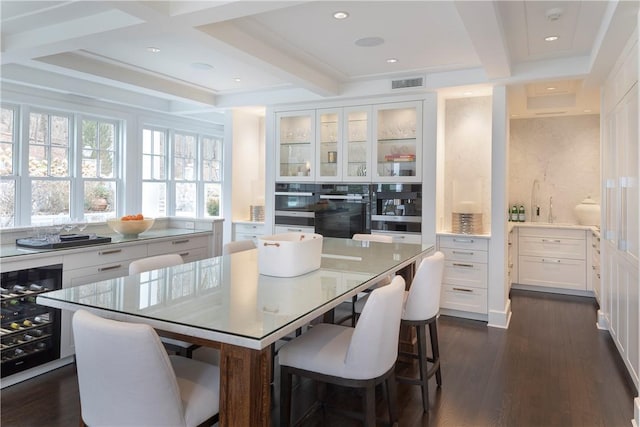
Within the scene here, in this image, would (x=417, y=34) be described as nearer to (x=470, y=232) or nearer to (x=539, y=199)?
(x=470, y=232)

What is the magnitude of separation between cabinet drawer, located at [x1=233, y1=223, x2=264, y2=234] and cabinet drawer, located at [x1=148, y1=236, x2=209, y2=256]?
1.27 meters

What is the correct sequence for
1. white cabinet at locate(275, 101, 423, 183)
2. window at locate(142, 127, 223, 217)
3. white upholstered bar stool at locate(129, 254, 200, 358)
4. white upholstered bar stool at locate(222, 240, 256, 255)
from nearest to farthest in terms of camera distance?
white upholstered bar stool at locate(129, 254, 200, 358), white upholstered bar stool at locate(222, 240, 256, 255), white cabinet at locate(275, 101, 423, 183), window at locate(142, 127, 223, 217)

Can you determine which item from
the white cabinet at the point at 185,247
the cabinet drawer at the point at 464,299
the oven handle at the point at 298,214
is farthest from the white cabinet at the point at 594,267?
the white cabinet at the point at 185,247

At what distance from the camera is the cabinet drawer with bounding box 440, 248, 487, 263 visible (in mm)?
4406

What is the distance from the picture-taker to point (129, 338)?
134 cm

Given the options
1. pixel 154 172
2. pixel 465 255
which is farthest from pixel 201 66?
pixel 465 255

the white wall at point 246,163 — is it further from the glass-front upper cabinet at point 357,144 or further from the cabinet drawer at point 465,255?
the cabinet drawer at point 465,255

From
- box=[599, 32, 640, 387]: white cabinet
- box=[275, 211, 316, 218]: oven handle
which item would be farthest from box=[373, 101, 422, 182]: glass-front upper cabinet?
box=[599, 32, 640, 387]: white cabinet

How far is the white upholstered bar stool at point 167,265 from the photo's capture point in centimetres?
233

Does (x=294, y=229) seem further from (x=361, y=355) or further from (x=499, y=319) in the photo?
(x=361, y=355)

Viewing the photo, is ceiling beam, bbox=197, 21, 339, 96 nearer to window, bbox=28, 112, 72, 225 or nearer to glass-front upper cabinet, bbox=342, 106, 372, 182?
glass-front upper cabinet, bbox=342, 106, 372, 182

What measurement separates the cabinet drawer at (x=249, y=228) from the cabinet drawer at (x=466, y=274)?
2.45 meters

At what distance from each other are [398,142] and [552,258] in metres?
2.72

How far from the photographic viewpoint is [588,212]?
5.55m
